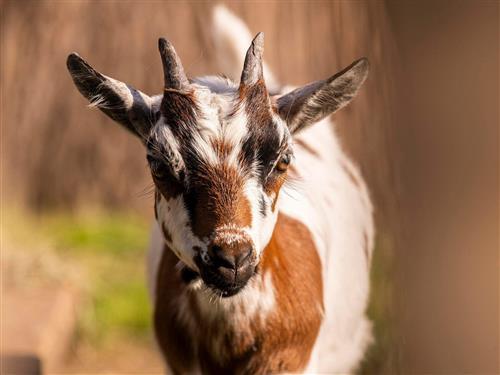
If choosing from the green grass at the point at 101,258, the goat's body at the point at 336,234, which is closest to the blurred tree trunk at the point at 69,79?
the green grass at the point at 101,258

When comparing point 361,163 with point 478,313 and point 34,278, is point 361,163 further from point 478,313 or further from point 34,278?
point 34,278

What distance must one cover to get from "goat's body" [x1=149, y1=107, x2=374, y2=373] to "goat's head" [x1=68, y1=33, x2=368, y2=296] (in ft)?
1.16

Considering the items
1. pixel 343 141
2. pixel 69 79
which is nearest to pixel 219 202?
pixel 343 141

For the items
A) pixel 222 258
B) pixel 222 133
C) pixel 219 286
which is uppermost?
pixel 222 133

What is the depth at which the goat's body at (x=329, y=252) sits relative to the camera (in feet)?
12.3

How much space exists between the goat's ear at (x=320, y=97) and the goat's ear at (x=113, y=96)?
0.51m

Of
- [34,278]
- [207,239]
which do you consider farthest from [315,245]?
[34,278]

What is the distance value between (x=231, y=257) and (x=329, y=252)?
1290 millimetres

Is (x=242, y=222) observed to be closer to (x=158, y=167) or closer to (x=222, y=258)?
(x=222, y=258)

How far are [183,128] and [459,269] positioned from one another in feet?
3.72

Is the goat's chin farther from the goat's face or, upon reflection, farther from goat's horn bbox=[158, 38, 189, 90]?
goat's horn bbox=[158, 38, 189, 90]

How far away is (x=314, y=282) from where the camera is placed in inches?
157

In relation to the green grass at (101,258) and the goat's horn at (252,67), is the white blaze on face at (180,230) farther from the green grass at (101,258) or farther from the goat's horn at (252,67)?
the green grass at (101,258)

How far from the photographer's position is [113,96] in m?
3.60
